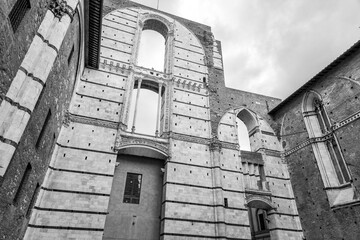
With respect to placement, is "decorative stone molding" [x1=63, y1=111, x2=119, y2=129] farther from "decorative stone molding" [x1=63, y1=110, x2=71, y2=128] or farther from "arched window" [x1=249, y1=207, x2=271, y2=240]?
"arched window" [x1=249, y1=207, x2=271, y2=240]

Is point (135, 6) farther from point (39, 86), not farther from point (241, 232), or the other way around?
point (241, 232)

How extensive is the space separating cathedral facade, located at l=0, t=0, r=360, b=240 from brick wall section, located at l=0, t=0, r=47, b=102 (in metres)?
0.05

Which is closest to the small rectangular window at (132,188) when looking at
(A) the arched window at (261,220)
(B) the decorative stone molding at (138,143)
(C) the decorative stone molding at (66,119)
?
(B) the decorative stone molding at (138,143)

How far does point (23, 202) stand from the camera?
24.5 feet

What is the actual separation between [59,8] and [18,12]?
189cm

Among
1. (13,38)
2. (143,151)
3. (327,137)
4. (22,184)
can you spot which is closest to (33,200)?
(22,184)

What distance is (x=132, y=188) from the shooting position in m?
12.0

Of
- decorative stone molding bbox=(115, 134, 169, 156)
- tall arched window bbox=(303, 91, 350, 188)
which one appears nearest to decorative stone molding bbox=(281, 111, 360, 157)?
tall arched window bbox=(303, 91, 350, 188)

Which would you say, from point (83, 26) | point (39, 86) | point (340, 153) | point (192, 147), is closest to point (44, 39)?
point (39, 86)

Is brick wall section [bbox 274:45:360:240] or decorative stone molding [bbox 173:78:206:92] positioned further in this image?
decorative stone molding [bbox 173:78:206:92]

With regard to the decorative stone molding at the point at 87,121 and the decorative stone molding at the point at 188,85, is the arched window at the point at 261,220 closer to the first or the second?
the decorative stone molding at the point at 188,85

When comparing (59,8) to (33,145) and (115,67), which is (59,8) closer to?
(33,145)

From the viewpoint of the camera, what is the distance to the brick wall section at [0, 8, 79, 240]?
20.1 feet

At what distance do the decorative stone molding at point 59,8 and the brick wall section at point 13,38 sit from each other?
1.07ft
